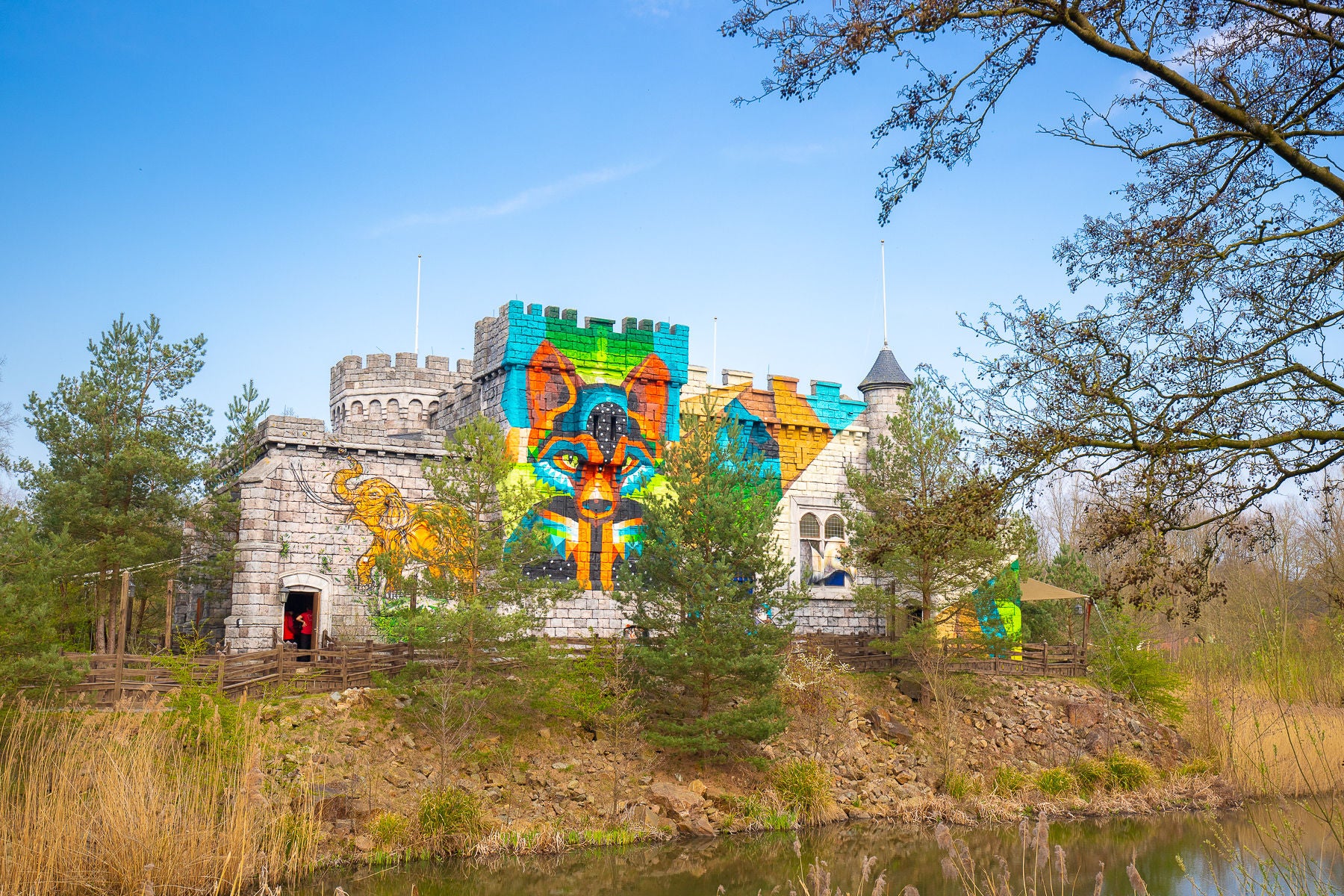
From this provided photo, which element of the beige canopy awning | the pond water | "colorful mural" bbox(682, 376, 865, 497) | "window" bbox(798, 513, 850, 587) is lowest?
the pond water

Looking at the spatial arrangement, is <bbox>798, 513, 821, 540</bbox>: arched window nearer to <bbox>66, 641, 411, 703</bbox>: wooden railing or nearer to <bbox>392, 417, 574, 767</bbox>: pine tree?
<bbox>392, 417, 574, 767</bbox>: pine tree

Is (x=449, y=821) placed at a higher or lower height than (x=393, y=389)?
lower

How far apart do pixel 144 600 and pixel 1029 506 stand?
23.0 metres

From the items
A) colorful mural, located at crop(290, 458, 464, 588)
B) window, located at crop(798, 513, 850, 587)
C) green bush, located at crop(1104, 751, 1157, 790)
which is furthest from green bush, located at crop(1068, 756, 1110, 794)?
colorful mural, located at crop(290, 458, 464, 588)

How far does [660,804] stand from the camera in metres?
20.2

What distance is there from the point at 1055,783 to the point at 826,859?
886 cm

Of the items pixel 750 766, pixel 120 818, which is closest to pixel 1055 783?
pixel 750 766

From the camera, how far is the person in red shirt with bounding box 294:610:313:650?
23.8 meters

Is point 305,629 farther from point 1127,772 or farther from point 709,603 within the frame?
point 1127,772

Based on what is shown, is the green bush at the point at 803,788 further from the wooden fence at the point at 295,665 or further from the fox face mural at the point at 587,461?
the fox face mural at the point at 587,461

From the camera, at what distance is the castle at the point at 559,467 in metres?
23.5

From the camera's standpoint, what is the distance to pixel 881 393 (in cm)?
3047

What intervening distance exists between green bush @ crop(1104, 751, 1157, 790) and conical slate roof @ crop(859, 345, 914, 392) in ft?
35.5

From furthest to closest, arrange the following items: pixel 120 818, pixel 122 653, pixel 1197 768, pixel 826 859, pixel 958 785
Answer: pixel 1197 768
pixel 958 785
pixel 122 653
pixel 826 859
pixel 120 818
